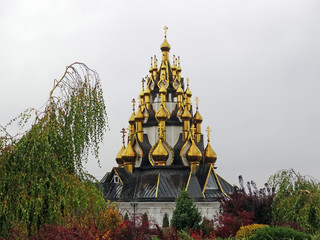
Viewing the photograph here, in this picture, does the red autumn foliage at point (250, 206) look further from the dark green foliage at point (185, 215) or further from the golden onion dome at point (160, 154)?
the golden onion dome at point (160, 154)

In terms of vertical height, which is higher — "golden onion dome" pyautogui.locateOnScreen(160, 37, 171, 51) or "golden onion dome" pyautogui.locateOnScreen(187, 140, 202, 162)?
"golden onion dome" pyautogui.locateOnScreen(160, 37, 171, 51)

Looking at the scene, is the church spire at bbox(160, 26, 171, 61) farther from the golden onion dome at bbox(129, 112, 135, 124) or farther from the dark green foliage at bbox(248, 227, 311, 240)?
the dark green foliage at bbox(248, 227, 311, 240)

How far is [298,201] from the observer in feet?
60.7

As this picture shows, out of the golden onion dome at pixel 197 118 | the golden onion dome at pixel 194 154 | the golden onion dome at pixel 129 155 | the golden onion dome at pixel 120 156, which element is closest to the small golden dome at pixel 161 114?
the golden onion dome at pixel 194 154

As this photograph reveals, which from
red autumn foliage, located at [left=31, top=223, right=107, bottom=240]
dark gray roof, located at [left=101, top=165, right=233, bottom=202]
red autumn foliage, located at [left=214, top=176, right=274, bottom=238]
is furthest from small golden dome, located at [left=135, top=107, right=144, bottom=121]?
red autumn foliage, located at [left=31, top=223, right=107, bottom=240]

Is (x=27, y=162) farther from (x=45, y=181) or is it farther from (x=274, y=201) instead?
(x=274, y=201)

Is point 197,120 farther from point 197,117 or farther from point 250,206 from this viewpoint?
point 250,206

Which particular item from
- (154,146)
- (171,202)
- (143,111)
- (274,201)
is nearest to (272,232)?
(274,201)

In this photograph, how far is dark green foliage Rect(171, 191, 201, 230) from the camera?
27.0m

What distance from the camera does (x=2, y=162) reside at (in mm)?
11625

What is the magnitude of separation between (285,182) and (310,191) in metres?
1.02

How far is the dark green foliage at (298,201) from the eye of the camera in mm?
17969

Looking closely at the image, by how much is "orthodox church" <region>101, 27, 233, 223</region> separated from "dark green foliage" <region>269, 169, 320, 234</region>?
15.7 m

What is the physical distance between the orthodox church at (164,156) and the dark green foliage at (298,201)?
15.7 metres
